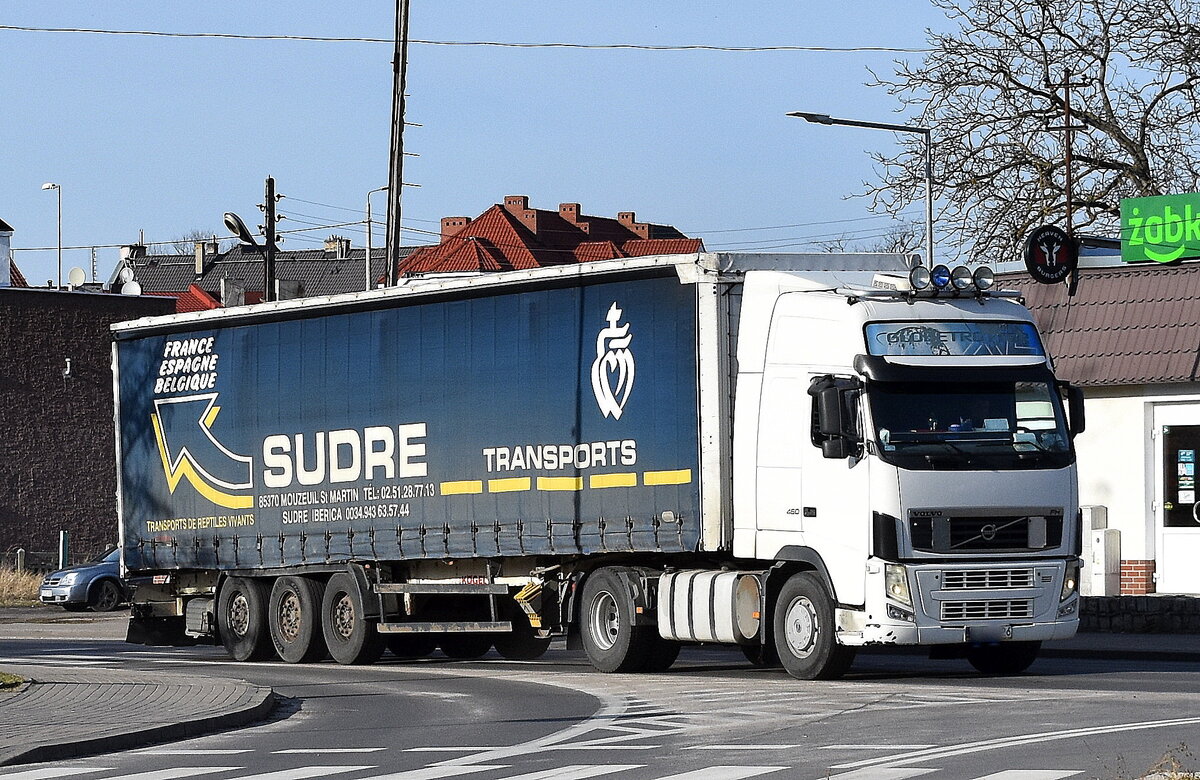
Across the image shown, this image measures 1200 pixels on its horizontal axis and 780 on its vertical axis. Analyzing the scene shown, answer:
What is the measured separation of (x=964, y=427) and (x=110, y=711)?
7.46 m

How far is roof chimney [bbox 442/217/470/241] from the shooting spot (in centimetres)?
12381

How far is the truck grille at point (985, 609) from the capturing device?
17.5 meters

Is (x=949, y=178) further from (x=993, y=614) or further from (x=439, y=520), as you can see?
(x=993, y=614)

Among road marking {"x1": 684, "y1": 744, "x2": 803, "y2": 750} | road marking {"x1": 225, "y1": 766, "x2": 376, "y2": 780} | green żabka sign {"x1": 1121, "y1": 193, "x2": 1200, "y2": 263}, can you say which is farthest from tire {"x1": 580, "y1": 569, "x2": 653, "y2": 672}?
green żabka sign {"x1": 1121, "y1": 193, "x2": 1200, "y2": 263}

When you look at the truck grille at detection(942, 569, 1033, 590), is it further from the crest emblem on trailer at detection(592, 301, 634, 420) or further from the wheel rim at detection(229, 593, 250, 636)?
the wheel rim at detection(229, 593, 250, 636)

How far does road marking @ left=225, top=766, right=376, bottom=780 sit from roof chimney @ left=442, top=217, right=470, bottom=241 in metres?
111

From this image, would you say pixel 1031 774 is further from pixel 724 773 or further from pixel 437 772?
pixel 437 772

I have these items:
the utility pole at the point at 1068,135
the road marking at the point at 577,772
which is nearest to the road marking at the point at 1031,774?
the road marking at the point at 577,772

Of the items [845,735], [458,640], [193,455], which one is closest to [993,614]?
[845,735]

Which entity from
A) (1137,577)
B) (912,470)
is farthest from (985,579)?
(1137,577)

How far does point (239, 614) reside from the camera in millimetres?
24375

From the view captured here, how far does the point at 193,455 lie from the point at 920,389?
10430 mm

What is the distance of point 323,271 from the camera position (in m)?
116

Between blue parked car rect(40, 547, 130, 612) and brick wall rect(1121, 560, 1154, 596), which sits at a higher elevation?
brick wall rect(1121, 560, 1154, 596)
